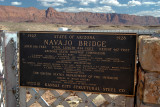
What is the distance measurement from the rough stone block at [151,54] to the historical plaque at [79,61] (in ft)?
0.91

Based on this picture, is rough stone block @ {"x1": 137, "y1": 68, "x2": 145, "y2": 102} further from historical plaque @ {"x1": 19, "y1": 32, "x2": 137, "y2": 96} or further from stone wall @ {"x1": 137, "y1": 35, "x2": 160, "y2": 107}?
historical plaque @ {"x1": 19, "y1": 32, "x2": 137, "y2": 96}

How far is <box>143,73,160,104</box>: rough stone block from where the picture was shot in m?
2.20

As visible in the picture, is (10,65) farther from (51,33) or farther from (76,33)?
(76,33)

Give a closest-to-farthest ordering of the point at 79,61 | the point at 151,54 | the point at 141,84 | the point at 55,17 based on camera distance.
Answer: the point at 151,54, the point at 141,84, the point at 79,61, the point at 55,17

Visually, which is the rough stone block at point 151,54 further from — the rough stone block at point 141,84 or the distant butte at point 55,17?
the distant butte at point 55,17

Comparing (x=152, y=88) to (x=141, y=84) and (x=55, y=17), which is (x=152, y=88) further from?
(x=55, y=17)

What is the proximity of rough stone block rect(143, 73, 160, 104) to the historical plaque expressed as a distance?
309 millimetres

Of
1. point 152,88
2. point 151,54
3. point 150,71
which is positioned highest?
point 151,54

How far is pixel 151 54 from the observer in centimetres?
217

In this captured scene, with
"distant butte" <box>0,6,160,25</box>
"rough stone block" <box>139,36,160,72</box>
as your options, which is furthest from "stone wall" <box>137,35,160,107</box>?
"distant butte" <box>0,6,160,25</box>

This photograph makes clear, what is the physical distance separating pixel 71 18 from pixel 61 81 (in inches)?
5051

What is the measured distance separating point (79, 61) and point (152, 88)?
108 cm

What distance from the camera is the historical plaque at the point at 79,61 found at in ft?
8.32

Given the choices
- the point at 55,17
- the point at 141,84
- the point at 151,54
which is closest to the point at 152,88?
the point at 141,84
